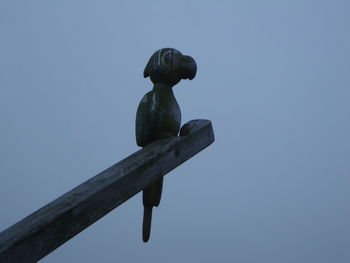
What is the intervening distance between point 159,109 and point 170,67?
0.20 metres

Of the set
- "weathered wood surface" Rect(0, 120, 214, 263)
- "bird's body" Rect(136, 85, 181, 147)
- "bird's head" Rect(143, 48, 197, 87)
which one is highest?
"bird's head" Rect(143, 48, 197, 87)

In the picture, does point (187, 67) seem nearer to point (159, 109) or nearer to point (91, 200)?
point (159, 109)

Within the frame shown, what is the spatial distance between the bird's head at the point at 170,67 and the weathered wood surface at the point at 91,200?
0.78 feet

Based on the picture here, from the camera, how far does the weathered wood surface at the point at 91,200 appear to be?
1.02 metres

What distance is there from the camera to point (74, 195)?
1.20m

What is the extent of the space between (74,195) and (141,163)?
0.31 meters

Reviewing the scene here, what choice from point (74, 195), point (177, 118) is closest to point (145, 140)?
point (177, 118)

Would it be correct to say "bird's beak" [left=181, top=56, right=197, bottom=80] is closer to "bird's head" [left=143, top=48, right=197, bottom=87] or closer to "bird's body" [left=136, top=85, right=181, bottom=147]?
"bird's head" [left=143, top=48, right=197, bottom=87]

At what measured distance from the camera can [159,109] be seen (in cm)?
170

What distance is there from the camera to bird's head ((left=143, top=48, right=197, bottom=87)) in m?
1.73

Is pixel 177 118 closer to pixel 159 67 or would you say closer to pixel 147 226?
pixel 159 67

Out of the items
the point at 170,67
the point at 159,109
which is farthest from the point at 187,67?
the point at 159,109

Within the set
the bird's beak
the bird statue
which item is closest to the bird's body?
the bird statue

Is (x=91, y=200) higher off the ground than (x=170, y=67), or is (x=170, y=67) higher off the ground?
(x=170, y=67)
